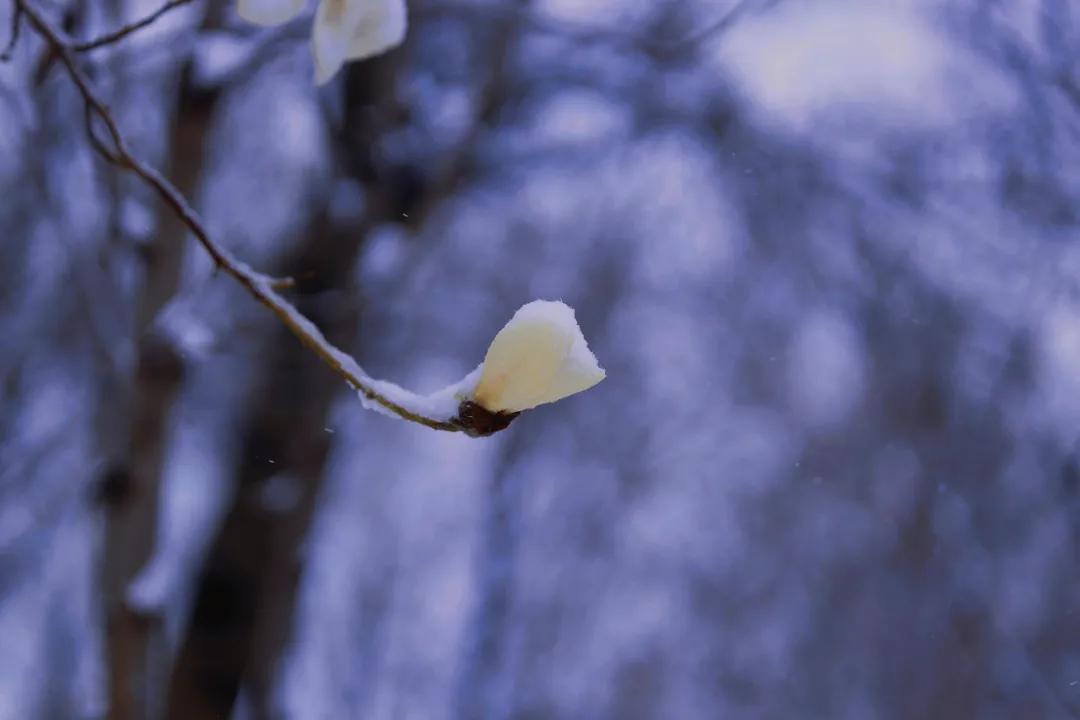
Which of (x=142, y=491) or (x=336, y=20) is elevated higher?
(x=336, y=20)

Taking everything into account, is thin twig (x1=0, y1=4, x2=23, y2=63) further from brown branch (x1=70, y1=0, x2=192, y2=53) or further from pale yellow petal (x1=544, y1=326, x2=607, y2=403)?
pale yellow petal (x1=544, y1=326, x2=607, y2=403)

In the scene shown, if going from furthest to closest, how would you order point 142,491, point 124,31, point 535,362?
point 142,491
point 124,31
point 535,362

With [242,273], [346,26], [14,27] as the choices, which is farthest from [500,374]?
[14,27]

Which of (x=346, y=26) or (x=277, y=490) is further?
(x=277, y=490)

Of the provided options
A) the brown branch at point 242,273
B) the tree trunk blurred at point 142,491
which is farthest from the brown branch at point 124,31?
the tree trunk blurred at point 142,491

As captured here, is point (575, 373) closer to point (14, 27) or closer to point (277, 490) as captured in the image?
point (14, 27)

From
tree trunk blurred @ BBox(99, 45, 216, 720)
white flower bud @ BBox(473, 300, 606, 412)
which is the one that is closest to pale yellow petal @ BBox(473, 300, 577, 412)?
white flower bud @ BBox(473, 300, 606, 412)

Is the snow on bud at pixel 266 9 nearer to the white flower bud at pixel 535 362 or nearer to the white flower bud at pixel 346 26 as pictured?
the white flower bud at pixel 346 26
